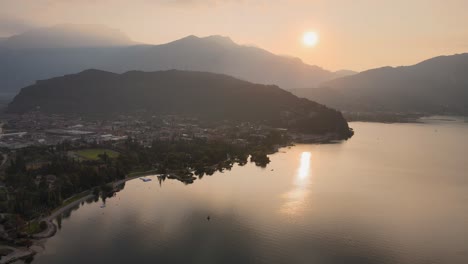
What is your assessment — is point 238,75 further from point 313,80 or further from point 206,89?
point 206,89

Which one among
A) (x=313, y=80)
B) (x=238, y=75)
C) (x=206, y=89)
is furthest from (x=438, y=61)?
(x=206, y=89)

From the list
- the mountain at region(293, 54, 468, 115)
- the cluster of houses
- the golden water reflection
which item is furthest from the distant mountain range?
the golden water reflection

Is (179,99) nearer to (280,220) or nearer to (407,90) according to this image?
(280,220)

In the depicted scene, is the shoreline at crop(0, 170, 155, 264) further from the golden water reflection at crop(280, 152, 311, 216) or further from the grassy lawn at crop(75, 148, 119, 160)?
the golden water reflection at crop(280, 152, 311, 216)

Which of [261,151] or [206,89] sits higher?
[206,89]

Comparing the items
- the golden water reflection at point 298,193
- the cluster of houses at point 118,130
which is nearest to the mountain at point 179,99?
the cluster of houses at point 118,130
